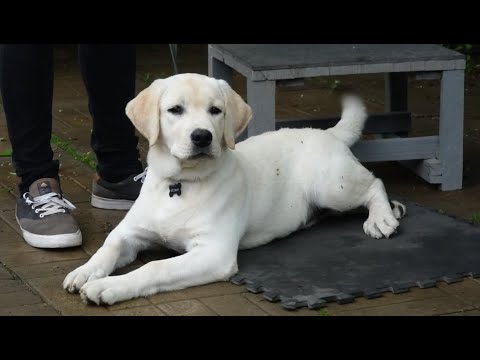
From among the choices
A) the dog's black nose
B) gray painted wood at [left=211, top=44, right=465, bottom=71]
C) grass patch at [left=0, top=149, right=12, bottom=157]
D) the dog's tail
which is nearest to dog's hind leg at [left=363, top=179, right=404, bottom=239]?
the dog's tail

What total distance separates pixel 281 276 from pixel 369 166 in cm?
173

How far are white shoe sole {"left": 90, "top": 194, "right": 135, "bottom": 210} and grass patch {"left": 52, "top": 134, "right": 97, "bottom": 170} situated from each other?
2.24ft

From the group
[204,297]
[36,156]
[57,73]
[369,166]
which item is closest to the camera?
[204,297]

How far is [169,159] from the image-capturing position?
150 inches

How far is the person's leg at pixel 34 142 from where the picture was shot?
13.3ft

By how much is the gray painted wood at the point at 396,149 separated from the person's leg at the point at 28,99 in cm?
154

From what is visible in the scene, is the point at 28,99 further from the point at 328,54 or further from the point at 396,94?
the point at 396,94

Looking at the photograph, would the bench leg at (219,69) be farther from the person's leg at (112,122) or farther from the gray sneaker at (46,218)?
the gray sneaker at (46,218)

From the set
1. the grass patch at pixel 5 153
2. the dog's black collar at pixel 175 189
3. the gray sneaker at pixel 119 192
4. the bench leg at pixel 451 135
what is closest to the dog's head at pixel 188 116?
the dog's black collar at pixel 175 189

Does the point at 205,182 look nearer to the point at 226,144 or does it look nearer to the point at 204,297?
the point at 226,144

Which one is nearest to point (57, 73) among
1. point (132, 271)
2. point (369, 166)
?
point (369, 166)

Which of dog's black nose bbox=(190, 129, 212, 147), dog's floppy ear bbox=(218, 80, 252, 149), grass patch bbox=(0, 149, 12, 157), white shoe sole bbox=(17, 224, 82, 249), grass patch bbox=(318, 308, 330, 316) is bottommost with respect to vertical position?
grass patch bbox=(318, 308, 330, 316)

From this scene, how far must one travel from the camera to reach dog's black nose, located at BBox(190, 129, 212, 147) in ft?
11.8

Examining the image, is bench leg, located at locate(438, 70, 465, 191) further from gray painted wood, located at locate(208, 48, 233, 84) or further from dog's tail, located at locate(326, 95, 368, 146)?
gray painted wood, located at locate(208, 48, 233, 84)
